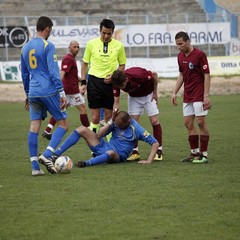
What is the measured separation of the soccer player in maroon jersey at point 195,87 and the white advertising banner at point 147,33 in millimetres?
26323

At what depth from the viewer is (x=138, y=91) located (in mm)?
12672

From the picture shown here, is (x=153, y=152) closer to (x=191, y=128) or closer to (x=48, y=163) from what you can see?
(x=191, y=128)

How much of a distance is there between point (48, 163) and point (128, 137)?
61.4 inches

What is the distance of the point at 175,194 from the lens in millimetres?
9078

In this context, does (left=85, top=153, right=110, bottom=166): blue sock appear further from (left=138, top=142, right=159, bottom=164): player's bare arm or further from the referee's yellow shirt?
the referee's yellow shirt

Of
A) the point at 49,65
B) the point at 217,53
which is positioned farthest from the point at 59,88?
the point at 217,53

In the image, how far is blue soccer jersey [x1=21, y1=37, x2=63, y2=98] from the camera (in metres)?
10.6

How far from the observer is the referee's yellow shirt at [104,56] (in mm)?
13758

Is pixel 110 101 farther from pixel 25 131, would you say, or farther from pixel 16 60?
pixel 16 60

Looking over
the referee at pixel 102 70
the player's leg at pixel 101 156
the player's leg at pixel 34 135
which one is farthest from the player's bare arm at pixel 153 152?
the referee at pixel 102 70

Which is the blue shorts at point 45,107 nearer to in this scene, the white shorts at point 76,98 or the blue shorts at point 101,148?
the blue shorts at point 101,148

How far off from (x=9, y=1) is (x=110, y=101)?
102 feet

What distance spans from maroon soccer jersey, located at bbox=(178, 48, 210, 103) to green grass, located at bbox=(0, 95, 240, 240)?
1.08 metres

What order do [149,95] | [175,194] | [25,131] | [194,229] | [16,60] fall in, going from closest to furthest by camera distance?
[194,229] < [175,194] < [149,95] < [25,131] < [16,60]
